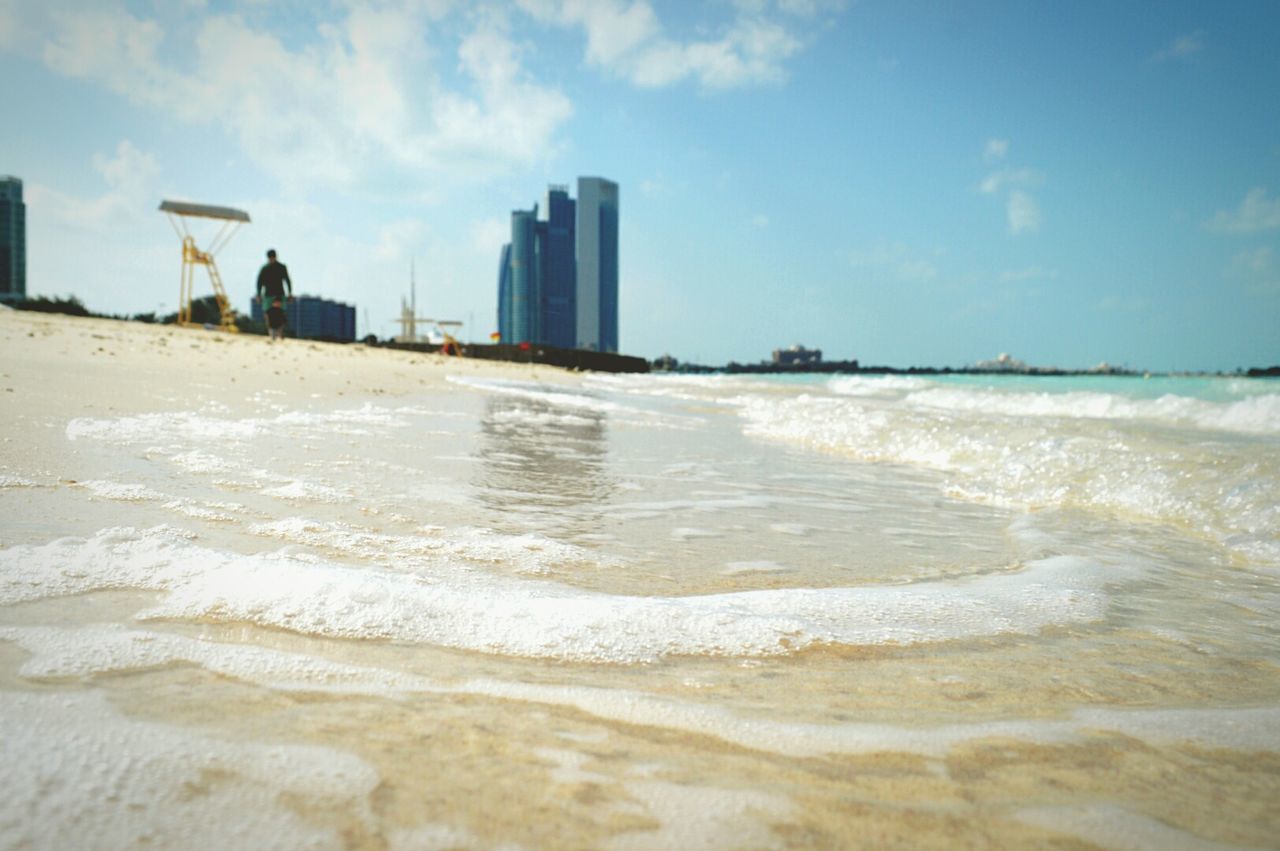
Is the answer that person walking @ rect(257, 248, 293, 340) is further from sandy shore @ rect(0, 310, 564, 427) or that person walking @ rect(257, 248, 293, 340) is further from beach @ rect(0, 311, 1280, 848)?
beach @ rect(0, 311, 1280, 848)

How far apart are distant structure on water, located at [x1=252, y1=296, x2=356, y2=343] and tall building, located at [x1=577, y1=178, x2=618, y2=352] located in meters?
75.3

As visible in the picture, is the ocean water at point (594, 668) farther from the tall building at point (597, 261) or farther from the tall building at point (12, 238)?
the tall building at point (597, 261)

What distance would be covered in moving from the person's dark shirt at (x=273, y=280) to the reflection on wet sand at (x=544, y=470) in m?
9.69

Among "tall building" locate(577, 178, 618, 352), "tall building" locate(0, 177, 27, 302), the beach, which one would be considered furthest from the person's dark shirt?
"tall building" locate(577, 178, 618, 352)

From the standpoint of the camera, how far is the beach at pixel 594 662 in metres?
0.94

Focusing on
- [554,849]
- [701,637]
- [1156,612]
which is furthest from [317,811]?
[1156,612]

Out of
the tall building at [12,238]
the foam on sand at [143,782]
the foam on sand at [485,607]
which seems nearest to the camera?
the foam on sand at [143,782]

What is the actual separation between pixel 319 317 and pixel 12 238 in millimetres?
31361

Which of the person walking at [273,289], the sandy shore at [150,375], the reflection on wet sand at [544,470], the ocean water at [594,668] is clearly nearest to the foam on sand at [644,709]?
the ocean water at [594,668]

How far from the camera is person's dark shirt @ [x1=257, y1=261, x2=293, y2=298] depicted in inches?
583

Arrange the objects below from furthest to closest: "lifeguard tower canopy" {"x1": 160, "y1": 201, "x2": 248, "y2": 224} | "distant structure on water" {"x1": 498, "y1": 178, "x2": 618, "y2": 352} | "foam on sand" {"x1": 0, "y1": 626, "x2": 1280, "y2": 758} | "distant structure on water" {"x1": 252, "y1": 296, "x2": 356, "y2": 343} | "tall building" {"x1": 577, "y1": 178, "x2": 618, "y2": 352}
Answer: "tall building" {"x1": 577, "y1": 178, "x2": 618, "y2": 352} → "distant structure on water" {"x1": 498, "y1": 178, "x2": 618, "y2": 352} → "distant structure on water" {"x1": 252, "y1": 296, "x2": 356, "y2": 343} → "lifeguard tower canopy" {"x1": 160, "y1": 201, "x2": 248, "y2": 224} → "foam on sand" {"x1": 0, "y1": 626, "x2": 1280, "y2": 758}

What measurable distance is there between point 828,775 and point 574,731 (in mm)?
413

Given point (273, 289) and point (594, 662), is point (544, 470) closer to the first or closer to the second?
point (594, 662)

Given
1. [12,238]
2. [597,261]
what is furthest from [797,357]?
[12,238]
